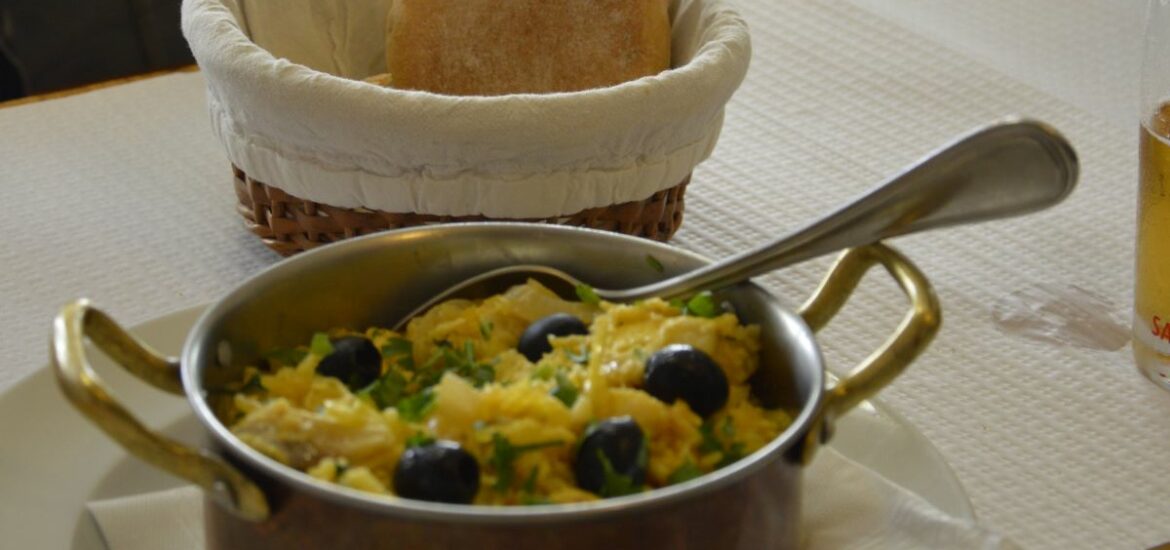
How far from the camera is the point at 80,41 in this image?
223 cm

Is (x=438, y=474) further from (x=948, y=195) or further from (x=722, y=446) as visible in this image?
(x=948, y=195)

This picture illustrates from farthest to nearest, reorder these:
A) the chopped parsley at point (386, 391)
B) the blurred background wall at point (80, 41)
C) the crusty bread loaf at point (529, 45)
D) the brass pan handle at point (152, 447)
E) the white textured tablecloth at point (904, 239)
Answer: the blurred background wall at point (80, 41) < the crusty bread loaf at point (529, 45) < the white textured tablecloth at point (904, 239) < the chopped parsley at point (386, 391) < the brass pan handle at point (152, 447)

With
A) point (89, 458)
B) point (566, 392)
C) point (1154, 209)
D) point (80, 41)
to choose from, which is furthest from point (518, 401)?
point (80, 41)

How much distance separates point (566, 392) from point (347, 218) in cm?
35

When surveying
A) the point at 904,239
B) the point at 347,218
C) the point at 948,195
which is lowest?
the point at 904,239

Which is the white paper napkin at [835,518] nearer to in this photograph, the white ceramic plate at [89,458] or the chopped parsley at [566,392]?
the white ceramic plate at [89,458]

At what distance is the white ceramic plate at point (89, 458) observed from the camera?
0.69 metres

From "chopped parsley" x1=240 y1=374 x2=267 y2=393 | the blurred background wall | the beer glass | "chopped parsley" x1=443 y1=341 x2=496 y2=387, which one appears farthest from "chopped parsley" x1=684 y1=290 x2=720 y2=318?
the blurred background wall

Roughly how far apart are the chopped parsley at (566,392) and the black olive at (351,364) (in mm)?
101

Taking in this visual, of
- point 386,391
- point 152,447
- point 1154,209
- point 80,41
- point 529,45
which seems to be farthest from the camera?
point 80,41

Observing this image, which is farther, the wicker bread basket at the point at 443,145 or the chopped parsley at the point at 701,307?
the wicker bread basket at the point at 443,145

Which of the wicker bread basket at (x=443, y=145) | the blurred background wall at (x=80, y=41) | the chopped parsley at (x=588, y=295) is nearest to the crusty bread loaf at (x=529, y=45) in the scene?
the wicker bread basket at (x=443, y=145)

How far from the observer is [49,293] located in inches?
38.7

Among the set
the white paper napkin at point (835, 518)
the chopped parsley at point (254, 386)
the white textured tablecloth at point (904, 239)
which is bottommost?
the white textured tablecloth at point (904, 239)
